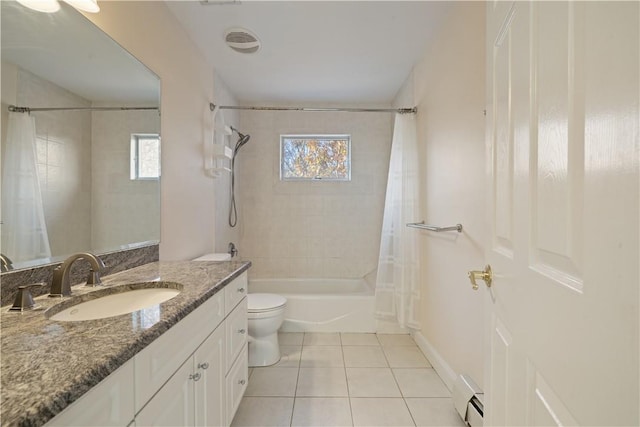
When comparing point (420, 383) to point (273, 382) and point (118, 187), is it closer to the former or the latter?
point (273, 382)

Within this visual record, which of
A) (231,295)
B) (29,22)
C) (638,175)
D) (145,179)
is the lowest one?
(231,295)

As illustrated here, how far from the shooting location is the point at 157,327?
0.76 meters

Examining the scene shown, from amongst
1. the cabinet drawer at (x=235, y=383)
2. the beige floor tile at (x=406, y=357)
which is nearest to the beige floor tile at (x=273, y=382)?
the cabinet drawer at (x=235, y=383)

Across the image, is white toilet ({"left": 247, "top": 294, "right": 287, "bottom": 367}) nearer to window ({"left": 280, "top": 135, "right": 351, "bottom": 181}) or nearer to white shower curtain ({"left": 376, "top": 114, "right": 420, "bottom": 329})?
white shower curtain ({"left": 376, "top": 114, "right": 420, "bottom": 329})

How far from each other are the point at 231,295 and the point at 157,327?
0.68m

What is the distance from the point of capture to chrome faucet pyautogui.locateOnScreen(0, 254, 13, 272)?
89 centimetres

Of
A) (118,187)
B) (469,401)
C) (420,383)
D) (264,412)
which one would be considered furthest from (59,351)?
(420,383)

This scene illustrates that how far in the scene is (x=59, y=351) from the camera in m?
0.61

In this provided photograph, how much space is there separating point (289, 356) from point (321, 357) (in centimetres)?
25

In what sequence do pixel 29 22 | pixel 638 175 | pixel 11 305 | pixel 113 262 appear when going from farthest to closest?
pixel 113 262 < pixel 29 22 < pixel 11 305 < pixel 638 175

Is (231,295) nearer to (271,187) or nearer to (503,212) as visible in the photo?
(503,212)

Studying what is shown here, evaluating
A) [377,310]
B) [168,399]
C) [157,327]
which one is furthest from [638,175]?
[377,310]

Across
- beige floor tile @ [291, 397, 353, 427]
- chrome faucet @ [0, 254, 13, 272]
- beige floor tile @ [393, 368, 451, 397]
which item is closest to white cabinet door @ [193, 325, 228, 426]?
beige floor tile @ [291, 397, 353, 427]

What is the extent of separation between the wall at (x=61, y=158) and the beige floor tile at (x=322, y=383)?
1.49 metres
